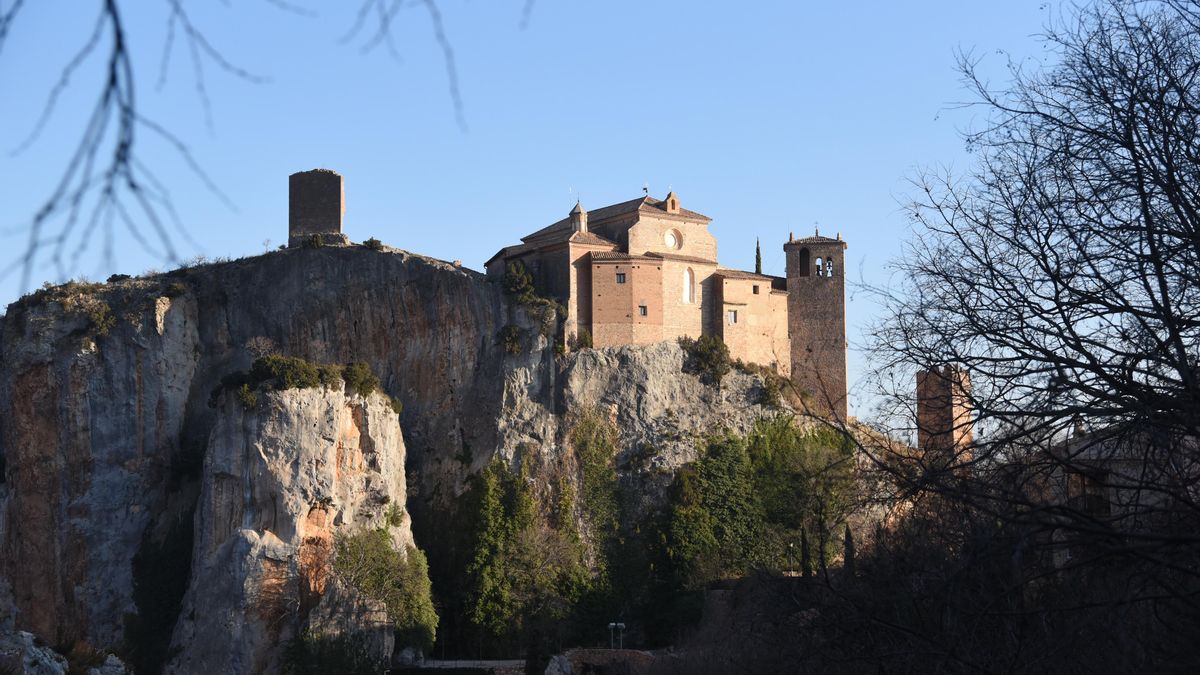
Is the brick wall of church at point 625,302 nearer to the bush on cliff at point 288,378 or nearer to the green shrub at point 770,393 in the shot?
the green shrub at point 770,393

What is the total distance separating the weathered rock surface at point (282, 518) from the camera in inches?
1543

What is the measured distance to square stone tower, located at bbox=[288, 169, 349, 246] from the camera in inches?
1983

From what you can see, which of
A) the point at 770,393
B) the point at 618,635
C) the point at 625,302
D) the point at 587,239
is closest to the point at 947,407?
the point at 618,635

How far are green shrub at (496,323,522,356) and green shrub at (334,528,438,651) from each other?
7.73 metres

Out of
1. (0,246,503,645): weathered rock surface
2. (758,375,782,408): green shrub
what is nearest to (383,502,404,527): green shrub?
(0,246,503,645): weathered rock surface

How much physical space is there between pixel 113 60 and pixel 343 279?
44715 mm

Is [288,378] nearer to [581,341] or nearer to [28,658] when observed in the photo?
[581,341]

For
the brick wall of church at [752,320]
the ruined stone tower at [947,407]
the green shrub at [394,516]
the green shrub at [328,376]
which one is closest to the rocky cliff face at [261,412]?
the green shrub at [394,516]

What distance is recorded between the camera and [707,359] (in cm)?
4678

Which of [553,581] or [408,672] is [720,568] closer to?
[553,581]

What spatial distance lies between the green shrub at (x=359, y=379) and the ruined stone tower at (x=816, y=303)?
524 inches

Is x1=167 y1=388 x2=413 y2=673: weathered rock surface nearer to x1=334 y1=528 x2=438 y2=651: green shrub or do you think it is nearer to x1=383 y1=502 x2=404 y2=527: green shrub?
x1=383 y1=502 x2=404 y2=527: green shrub

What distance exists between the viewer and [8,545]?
44.9 metres

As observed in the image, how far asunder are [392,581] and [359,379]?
6.60m
